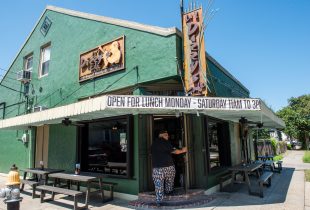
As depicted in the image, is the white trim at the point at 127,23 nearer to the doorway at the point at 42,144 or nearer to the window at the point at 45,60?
the window at the point at 45,60

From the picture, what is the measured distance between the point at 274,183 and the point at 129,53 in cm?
722

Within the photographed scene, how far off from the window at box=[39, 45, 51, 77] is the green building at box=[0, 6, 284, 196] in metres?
0.05

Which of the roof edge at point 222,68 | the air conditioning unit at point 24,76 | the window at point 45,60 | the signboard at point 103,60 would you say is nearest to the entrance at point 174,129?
the signboard at point 103,60

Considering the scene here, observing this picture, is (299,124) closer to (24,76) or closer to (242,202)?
(242,202)

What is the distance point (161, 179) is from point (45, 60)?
30.8 ft

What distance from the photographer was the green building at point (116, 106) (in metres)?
7.25

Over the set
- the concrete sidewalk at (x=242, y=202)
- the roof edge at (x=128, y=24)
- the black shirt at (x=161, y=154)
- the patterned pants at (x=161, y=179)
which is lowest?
the concrete sidewalk at (x=242, y=202)

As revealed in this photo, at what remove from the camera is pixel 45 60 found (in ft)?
41.4

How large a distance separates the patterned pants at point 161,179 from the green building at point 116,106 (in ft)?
1.88

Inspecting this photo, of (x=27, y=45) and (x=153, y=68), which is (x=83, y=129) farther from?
(x=27, y=45)

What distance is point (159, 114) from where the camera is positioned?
7.68 m

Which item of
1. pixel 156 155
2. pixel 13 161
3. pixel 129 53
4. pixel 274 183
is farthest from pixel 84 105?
pixel 13 161

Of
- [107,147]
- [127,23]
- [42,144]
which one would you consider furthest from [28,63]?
[107,147]

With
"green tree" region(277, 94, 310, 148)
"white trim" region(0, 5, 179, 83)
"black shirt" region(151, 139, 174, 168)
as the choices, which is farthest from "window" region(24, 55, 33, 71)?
"green tree" region(277, 94, 310, 148)
